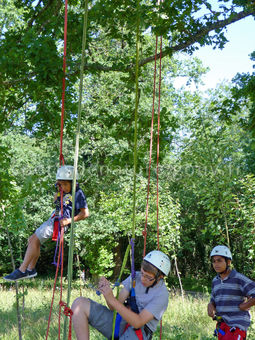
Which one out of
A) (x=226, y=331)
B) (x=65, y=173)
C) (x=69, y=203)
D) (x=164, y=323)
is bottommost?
(x=164, y=323)

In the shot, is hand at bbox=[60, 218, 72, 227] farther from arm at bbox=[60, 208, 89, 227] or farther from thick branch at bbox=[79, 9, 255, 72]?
thick branch at bbox=[79, 9, 255, 72]

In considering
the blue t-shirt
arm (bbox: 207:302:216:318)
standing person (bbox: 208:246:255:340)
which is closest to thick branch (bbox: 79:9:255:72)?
the blue t-shirt

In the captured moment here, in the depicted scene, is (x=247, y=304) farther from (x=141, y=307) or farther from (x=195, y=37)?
(x=195, y=37)

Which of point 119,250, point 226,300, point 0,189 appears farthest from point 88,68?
point 119,250

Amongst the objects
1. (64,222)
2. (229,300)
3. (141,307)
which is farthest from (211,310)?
(64,222)

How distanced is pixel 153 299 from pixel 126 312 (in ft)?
0.94

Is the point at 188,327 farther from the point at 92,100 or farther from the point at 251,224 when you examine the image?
the point at 92,100

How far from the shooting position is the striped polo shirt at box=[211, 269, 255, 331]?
397 cm

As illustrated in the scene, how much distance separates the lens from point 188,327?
24.6 feet

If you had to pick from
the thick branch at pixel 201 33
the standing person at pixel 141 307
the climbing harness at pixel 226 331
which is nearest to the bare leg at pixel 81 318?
the standing person at pixel 141 307

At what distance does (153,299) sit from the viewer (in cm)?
317

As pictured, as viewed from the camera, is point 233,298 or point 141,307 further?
point 233,298

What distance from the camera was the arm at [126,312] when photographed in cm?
293

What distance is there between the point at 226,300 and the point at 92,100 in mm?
14051
